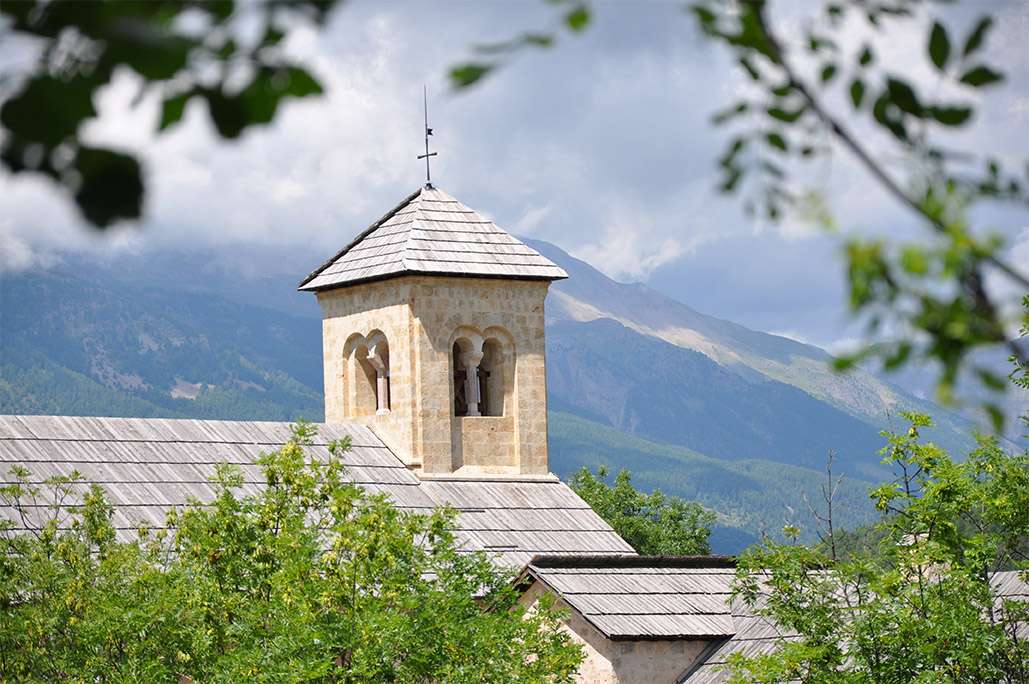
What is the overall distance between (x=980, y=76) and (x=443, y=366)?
25891 mm

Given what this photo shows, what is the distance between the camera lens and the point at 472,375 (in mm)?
29609

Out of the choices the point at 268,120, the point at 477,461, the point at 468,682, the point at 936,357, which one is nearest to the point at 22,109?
the point at 268,120

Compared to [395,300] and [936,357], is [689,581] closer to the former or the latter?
[395,300]

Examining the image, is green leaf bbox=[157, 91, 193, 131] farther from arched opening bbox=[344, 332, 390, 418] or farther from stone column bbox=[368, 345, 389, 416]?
arched opening bbox=[344, 332, 390, 418]

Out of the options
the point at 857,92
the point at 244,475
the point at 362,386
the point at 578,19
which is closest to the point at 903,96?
the point at 857,92

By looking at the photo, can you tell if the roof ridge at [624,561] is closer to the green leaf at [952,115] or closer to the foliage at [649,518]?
the foliage at [649,518]

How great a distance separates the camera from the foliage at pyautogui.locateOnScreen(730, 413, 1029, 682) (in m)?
13.7

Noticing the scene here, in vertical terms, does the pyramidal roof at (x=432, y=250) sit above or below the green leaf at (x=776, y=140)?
above

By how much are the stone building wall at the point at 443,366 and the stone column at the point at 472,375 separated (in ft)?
0.81

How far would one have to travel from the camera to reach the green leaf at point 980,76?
3.19 meters

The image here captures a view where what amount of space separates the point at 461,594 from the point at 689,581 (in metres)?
10.9

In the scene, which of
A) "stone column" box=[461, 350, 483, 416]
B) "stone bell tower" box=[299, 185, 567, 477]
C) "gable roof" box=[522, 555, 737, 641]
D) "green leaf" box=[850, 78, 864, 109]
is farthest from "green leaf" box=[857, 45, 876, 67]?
"stone column" box=[461, 350, 483, 416]

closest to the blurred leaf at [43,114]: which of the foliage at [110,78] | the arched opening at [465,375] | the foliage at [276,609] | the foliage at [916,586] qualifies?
the foliage at [110,78]

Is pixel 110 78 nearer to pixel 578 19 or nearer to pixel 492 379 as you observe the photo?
pixel 578 19
